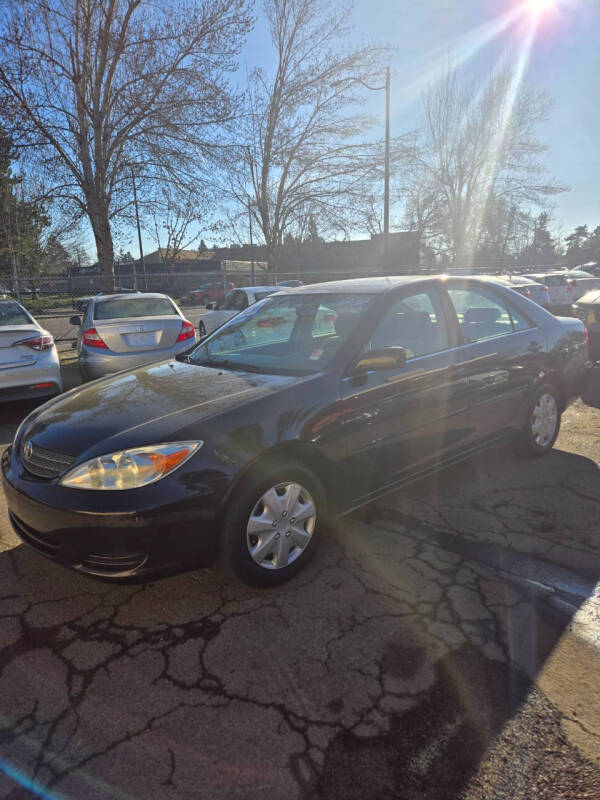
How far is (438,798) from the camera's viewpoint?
5.14 ft

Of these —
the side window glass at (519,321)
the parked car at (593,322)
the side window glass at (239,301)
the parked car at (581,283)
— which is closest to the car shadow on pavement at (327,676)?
the side window glass at (519,321)

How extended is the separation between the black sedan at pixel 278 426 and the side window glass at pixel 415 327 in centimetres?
1

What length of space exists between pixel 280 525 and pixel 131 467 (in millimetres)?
786

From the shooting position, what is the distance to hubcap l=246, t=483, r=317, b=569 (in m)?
2.50

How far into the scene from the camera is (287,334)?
377cm

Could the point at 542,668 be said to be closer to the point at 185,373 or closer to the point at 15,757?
the point at 15,757

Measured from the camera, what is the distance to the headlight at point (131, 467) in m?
2.29

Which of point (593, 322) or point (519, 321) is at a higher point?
point (519, 321)

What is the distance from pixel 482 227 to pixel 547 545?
3900cm

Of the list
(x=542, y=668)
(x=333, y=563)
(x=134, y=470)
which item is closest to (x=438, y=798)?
(x=542, y=668)

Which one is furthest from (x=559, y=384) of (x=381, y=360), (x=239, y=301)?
(x=239, y=301)

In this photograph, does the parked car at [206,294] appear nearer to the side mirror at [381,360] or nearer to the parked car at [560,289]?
the parked car at [560,289]

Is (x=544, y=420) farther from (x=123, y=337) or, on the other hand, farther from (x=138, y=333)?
(x=123, y=337)

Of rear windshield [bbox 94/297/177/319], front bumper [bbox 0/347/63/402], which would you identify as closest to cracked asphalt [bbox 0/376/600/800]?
front bumper [bbox 0/347/63/402]
